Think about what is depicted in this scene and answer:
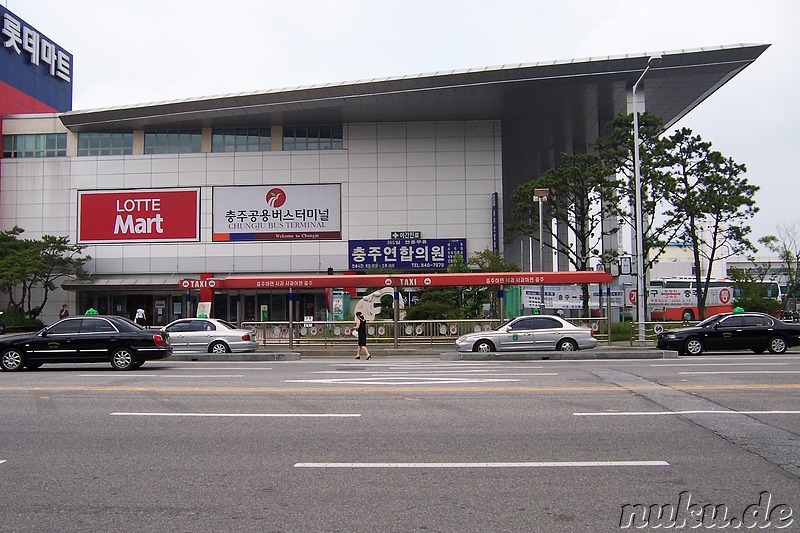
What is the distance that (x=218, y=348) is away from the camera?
2477 cm

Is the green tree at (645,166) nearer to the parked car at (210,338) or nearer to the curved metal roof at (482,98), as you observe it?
the curved metal roof at (482,98)

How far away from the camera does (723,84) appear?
40.7 m

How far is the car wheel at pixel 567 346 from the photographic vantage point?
23.2 meters

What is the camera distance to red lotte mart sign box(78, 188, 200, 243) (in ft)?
151

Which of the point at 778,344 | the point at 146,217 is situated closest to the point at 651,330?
the point at 778,344

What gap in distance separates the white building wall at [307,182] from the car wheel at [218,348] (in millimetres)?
20481

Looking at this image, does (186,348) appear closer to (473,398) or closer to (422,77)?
(473,398)

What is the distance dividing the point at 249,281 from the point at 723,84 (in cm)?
3022

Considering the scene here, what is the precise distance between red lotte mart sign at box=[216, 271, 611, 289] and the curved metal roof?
15935 mm

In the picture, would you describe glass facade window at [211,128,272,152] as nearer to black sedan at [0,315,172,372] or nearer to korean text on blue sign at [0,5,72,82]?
korean text on blue sign at [0,5,72,82]

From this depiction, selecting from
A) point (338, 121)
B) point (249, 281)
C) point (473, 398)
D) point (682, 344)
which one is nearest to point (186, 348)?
point (249, 281)

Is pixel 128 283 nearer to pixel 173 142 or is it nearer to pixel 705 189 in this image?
pixel 173 142

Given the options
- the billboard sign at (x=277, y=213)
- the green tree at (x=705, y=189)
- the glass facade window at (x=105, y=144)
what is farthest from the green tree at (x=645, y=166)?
the glass facade window at (x=105, y=144)

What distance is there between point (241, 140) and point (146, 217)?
8015mm
